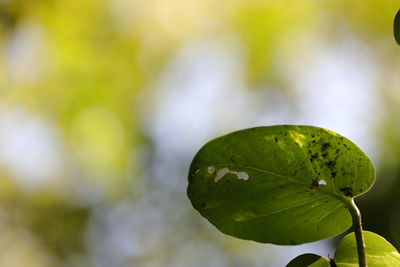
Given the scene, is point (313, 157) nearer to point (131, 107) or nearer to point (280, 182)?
point (280, 182)

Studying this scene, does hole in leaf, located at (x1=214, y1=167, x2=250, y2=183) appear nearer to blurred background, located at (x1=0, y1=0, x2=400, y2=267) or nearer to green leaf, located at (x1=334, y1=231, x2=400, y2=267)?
green leaf, located at (x1=334, y1=231, x2=400, y2=267)

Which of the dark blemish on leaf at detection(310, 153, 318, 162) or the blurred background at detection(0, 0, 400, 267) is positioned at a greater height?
the blurred background at detection(0, 0, 400, 267)

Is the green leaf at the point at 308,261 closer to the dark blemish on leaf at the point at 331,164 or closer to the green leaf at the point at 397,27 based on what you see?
the dark blemish on leaf at the point at 331,164

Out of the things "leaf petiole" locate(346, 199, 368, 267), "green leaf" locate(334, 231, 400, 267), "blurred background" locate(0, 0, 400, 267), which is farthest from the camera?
"blurred background" locate(0, 0, 400, 267)

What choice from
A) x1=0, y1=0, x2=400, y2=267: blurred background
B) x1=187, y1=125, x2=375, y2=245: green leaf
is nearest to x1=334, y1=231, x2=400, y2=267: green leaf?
x1=187, y1=125, x2=375, y2=245: green leaf

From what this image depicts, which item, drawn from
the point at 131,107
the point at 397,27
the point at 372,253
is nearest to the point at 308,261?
the point at 372,253

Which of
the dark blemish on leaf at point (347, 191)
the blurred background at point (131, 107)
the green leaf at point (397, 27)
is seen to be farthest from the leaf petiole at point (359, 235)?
the blurred background at point (131, 107)

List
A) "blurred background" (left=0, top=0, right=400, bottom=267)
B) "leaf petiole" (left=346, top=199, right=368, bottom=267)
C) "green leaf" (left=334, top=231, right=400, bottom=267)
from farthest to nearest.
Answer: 1. "blurred background" (left=0, top=0, right=400, bottom=267)
2. "green leaf" (left=334, top=231, right=400, bottom=267)
3. "leaf petiole" (left=346, top=199, right=368, bottom=267)
